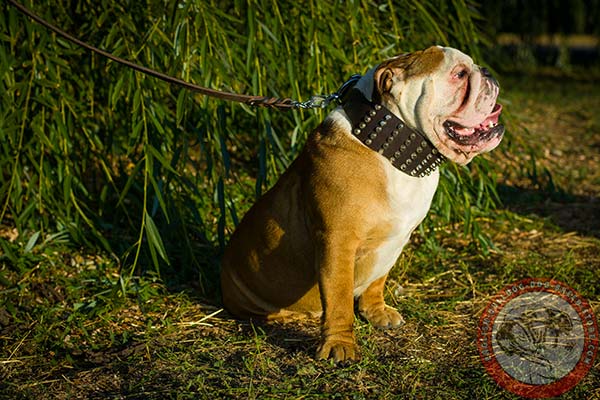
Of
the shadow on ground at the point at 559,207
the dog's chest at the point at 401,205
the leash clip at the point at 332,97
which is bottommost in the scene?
the shadow on ground at the point at 559,207

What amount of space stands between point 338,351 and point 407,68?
1.00 meters

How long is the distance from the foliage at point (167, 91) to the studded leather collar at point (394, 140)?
103 cm

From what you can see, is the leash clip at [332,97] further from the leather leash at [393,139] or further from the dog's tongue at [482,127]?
the dog's tongue at [482,127]

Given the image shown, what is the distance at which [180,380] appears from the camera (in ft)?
8.68

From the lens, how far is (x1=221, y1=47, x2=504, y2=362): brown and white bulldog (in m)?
2.58

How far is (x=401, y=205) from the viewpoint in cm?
267

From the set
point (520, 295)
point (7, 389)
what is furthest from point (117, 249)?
point (520, 295)

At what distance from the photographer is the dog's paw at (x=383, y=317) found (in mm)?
3100

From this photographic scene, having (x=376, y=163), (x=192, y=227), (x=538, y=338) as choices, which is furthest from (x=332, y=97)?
(x=192, y=227)

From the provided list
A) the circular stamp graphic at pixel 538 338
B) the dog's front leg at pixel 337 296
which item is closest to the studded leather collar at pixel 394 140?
the dog's front leg at pixel 337 296

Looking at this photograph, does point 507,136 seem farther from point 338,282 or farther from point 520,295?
point 338,282

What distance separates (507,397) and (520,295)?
39.4 inches

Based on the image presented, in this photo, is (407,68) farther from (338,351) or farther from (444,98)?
(338,351)

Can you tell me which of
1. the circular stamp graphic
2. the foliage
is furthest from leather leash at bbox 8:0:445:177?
the foliage
